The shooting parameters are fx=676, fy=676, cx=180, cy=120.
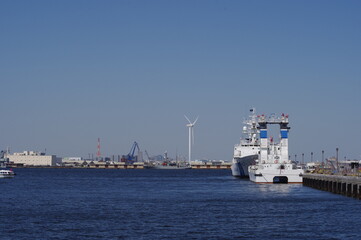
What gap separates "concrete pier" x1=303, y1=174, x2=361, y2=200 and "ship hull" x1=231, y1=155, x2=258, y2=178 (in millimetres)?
31361

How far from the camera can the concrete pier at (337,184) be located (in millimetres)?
81406

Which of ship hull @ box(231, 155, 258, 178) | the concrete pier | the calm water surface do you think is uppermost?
ship hull @ box(231, 155, 258, 178)

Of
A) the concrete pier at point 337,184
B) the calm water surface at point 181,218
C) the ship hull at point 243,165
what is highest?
the ship hull at point 243,165

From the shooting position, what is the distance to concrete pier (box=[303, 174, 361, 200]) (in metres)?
81.4

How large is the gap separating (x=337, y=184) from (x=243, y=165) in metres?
73.2

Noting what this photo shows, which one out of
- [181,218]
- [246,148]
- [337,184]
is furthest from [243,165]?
[181,218]

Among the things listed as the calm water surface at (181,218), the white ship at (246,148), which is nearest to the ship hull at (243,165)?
the white ship at (246,148)

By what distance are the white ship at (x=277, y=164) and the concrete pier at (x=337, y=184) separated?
3.20 meters

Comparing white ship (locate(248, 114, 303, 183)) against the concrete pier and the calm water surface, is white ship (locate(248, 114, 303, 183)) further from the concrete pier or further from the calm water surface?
the calm water surface

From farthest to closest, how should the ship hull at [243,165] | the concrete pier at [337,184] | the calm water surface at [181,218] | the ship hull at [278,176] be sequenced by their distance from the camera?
the ship hull at [243,165] → the ship hull at [278,176] → the concrete pier at [337,184] → the calm water surface at [181,218]

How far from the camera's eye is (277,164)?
120 meters

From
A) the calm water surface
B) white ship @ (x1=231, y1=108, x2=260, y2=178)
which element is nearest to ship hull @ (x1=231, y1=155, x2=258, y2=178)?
white ship @ (x1=231, y1=108, x2=260, y2=178)

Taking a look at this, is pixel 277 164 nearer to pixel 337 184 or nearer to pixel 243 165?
pixel 337 184

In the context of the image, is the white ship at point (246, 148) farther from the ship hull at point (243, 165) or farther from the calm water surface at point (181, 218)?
the calm water surface at point (181, 218)
